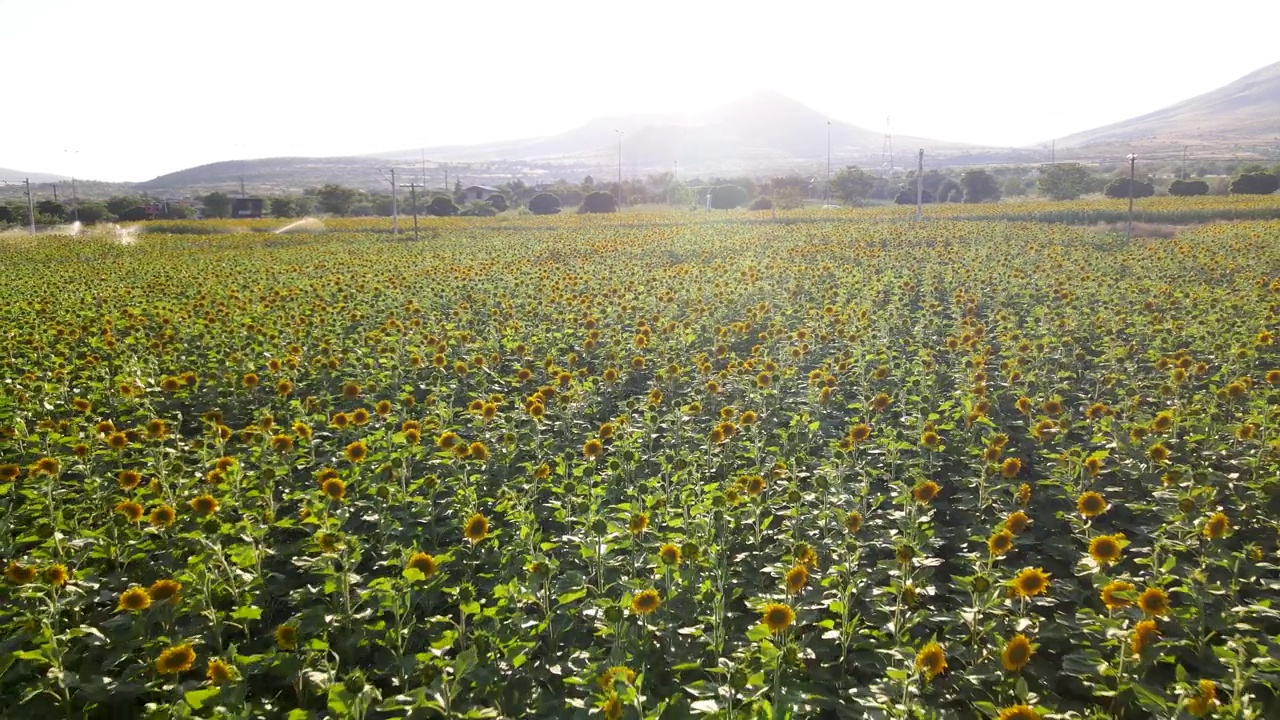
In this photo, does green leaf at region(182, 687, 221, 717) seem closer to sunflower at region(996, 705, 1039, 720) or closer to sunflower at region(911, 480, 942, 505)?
sunflower at region(996, 705, 1039, 720)

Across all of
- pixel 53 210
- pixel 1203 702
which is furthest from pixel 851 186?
pixel 1203 702

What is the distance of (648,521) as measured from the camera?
13.9 ft

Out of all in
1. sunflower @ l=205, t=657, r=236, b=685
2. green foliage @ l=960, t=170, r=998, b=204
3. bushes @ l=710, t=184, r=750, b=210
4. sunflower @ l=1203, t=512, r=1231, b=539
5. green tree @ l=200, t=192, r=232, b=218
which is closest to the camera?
sunflower @ l=205, t=657, r=236, b=685

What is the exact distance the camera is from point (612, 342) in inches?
345

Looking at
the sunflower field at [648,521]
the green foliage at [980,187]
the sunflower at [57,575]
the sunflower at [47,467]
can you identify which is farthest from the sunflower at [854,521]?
the green foliage at [980,187]

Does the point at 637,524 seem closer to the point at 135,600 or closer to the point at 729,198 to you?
the point at 135,600

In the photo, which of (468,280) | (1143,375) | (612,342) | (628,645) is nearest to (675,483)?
(628,645)

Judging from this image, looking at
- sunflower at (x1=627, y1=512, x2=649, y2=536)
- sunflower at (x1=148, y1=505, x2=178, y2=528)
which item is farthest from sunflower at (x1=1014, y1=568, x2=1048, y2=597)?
sunflower at (x1=148, y1=505, x2=178, y2=528)

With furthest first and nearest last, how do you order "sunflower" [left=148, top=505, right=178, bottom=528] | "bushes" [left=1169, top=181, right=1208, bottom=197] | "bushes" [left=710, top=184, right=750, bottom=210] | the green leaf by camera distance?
1. "bushes" [left=710, top=184, right=750, bottom=210]
2. "bushes" [left=1169, top=181, right=1208, bottom=197]
3. "sunflower" [left=148, top=505, right=178, bottom=528]
4. the green leaf

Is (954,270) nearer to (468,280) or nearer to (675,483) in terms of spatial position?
(468,280)

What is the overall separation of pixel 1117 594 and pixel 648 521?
214 cm

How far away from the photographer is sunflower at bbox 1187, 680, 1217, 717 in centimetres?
244

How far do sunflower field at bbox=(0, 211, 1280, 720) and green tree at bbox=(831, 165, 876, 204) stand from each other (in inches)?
2407

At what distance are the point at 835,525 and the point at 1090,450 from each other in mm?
2664
